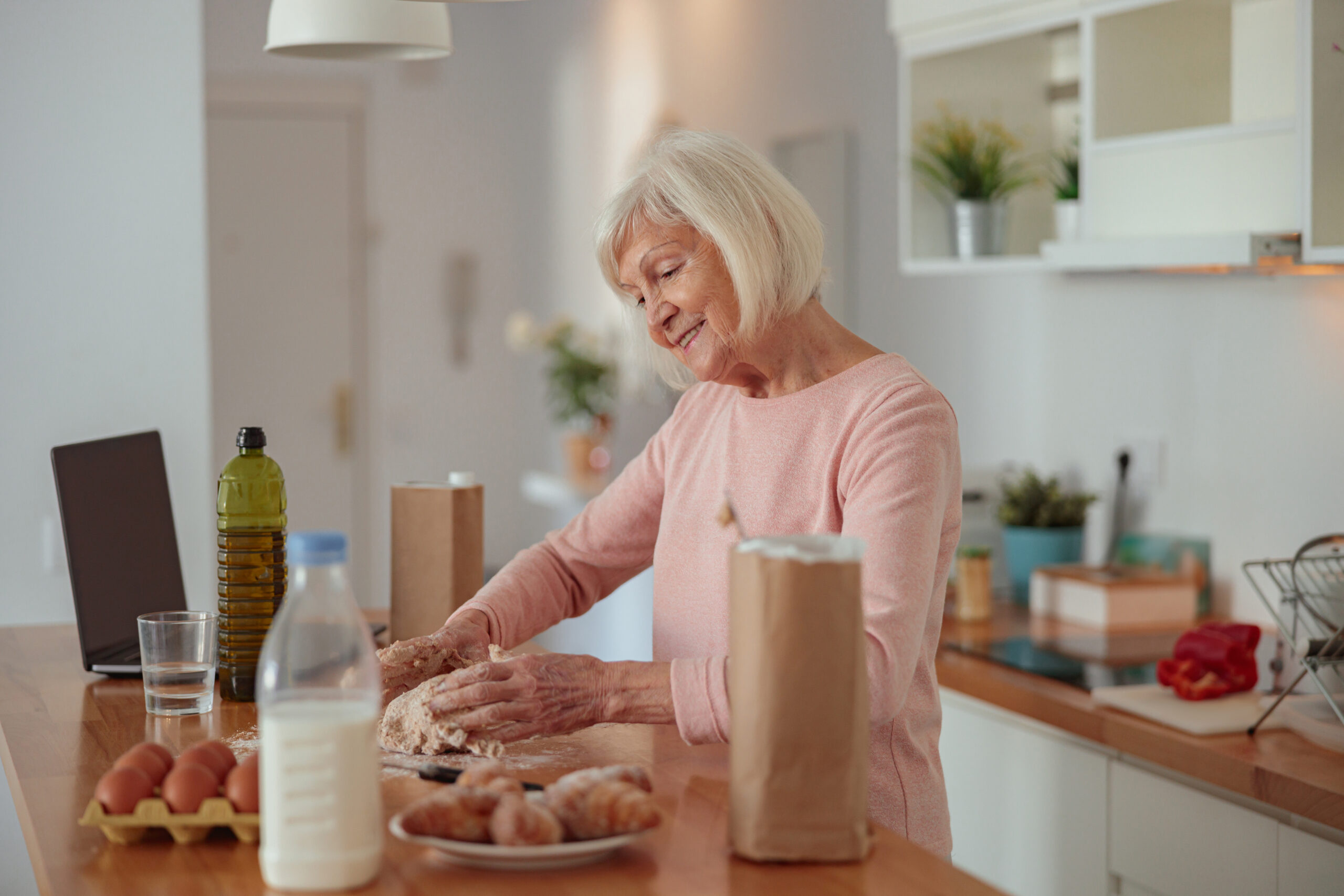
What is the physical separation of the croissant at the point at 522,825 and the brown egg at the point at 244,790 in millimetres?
177

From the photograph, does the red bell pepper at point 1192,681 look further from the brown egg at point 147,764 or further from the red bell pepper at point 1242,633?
the brown egg at point 147,764

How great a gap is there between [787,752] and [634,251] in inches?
27.5

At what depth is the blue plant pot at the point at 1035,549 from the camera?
2711 mm

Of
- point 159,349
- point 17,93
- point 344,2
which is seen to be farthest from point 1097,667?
point 17,93

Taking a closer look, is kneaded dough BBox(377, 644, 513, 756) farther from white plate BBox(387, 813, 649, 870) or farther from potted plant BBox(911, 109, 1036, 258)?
potted plant BBox(911, 109, 1036, 258)

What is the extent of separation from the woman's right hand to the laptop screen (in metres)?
0.49

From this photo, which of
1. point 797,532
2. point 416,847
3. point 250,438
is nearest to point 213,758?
point 416,847

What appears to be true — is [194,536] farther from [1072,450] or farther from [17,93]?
[1072,450]

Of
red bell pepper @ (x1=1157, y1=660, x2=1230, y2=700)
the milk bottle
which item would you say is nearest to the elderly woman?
the milk bottle

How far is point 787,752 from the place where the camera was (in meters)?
0.96

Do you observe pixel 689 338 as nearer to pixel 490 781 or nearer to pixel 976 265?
pixel 490 781

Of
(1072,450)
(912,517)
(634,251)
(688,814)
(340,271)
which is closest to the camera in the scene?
(688,814)

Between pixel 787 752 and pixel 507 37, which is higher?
pixel 507 37

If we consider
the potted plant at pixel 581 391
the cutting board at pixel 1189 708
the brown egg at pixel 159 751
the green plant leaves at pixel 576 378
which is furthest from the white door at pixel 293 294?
the brown egg at pixel 159 751
